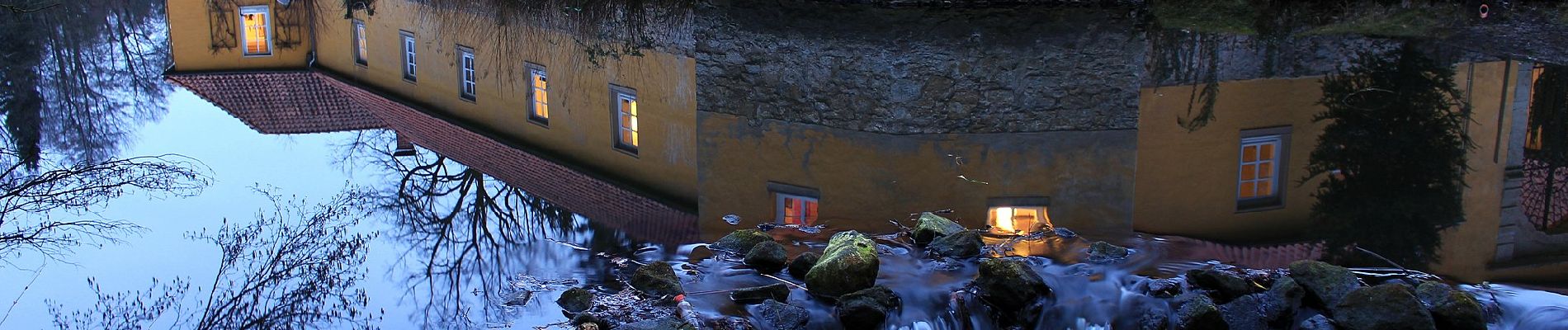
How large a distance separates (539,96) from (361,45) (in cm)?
518

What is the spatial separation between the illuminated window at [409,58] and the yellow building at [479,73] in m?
0.02

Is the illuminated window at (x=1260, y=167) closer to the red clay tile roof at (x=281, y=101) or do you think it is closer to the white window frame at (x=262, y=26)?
the red clay tile roof at (x=281, y=101)

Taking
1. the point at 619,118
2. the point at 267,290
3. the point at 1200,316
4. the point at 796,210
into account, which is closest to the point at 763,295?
the point at 796,210

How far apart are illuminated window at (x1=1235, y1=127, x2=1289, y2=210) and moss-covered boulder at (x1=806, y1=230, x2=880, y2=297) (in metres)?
3.74

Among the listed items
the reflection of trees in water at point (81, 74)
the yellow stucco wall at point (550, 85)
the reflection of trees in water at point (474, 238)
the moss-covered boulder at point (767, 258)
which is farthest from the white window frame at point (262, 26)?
the moss-covered boulder at point (767, 258)

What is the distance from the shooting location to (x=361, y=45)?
17578mm

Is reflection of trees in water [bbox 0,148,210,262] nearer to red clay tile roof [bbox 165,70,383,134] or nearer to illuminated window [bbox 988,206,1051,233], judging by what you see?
red clay tile roof [bbox 165,70,383,134]

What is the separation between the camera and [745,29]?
571 inches

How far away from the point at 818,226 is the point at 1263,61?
6.32 m

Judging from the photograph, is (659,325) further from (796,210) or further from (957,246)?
(796,210)

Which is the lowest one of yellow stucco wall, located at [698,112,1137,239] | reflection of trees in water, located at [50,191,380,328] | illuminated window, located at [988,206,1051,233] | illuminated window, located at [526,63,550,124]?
reflection of trees in water, located at [50,191,380,328]

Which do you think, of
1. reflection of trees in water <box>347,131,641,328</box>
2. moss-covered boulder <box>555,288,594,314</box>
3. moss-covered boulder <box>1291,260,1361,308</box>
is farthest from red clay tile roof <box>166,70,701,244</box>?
moss-covered boulder <box>1291,260,1361,308</box>

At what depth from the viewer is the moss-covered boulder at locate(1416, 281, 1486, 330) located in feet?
24.3

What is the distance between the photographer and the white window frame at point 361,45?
17266mm
